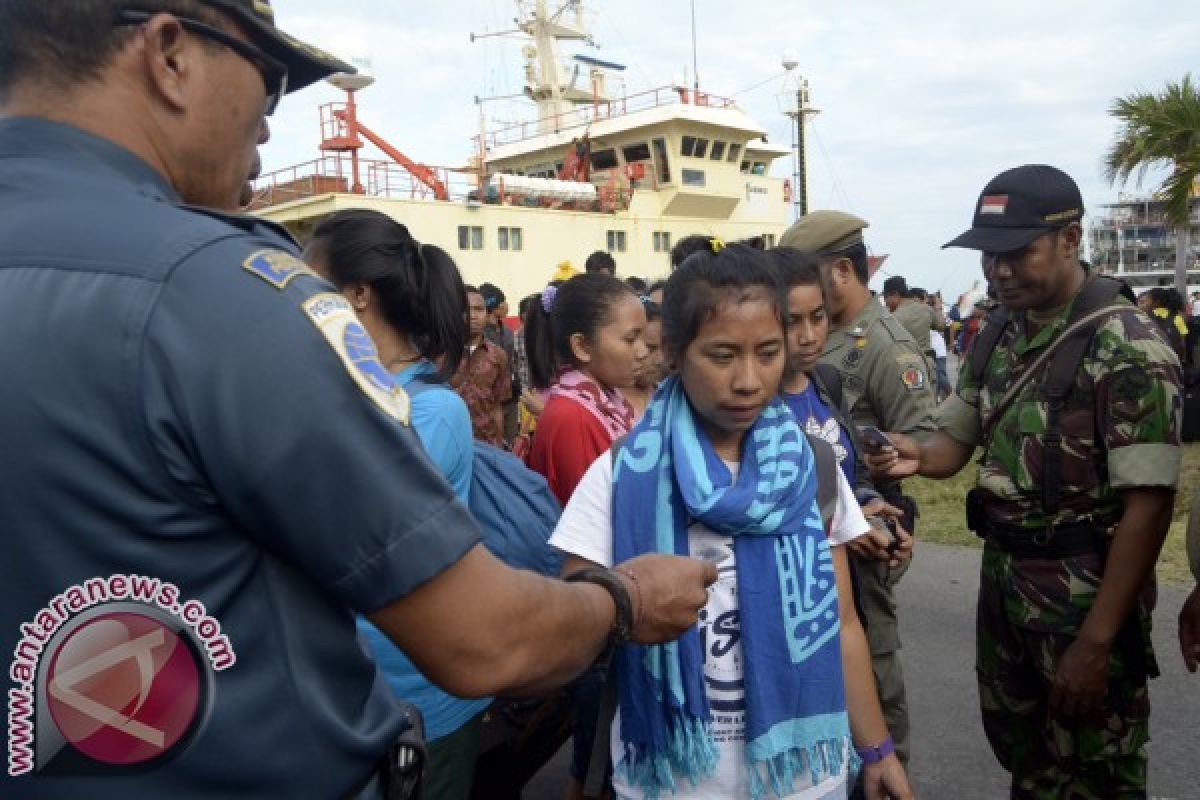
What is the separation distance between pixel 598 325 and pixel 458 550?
2508 mm

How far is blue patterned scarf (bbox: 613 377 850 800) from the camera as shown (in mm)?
1989

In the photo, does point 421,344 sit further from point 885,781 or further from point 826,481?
point 885,781

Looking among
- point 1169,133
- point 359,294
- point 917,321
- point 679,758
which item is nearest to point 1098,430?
point 679,758

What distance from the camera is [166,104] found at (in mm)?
1229

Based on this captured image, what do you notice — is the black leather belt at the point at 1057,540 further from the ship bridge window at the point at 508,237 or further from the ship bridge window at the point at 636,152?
the ship bridge window at the point at 636,152

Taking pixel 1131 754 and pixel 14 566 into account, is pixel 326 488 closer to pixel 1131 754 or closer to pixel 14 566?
pixel 14 566

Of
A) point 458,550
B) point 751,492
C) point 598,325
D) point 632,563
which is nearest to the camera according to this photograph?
point 458,550

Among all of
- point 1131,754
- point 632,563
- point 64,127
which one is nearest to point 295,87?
point 64,127

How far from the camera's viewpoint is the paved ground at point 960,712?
3684 mm

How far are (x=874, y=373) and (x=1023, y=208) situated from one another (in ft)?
2.90

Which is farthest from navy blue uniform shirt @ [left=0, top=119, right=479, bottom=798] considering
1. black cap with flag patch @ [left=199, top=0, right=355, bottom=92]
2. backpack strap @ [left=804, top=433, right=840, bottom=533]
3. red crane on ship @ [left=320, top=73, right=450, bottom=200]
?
red crane on ship @ [left=320, top=73, right=450, bottom=200]

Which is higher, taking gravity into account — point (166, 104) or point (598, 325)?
point (166, 104)

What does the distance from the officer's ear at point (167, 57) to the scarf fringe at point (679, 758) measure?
151 centimetres

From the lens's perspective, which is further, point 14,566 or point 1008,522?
point 1008,522
